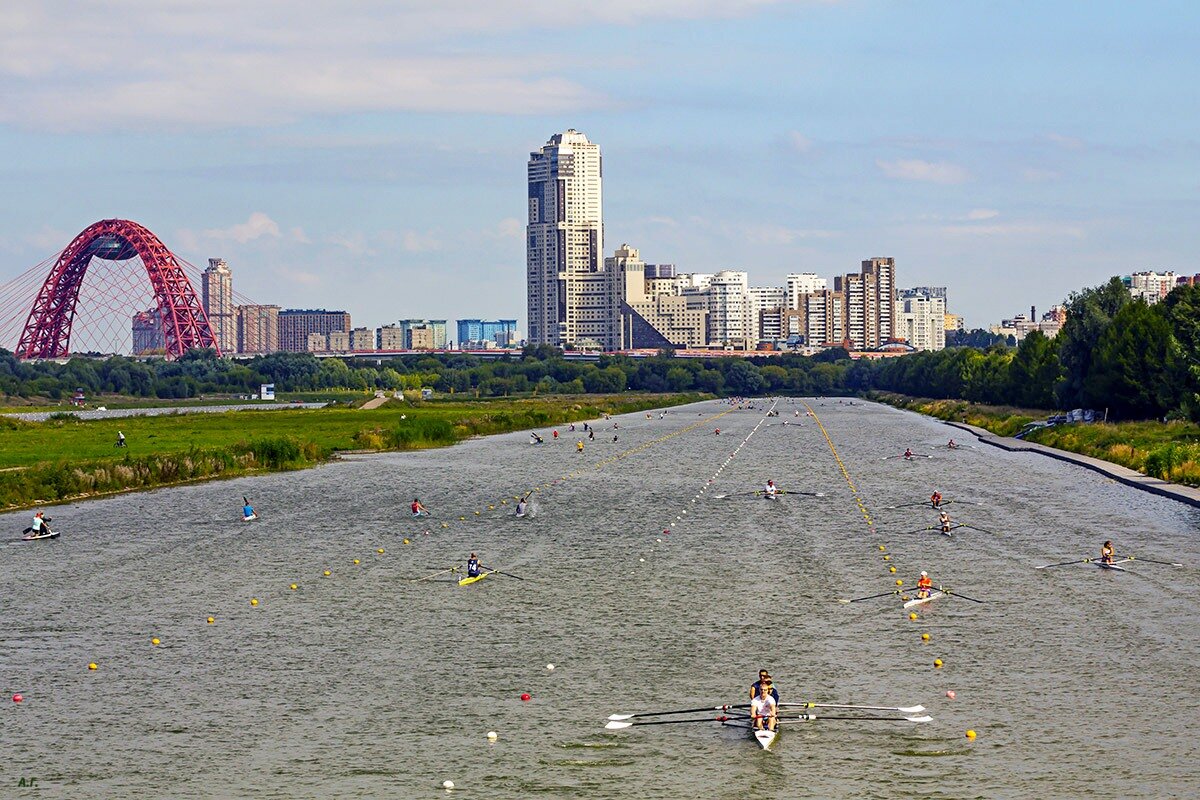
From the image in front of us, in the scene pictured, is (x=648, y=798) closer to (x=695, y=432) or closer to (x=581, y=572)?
(x=581, y=572)

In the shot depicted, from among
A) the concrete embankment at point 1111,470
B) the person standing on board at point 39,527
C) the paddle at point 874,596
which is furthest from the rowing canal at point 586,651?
the concrete embankment at point 1111,470

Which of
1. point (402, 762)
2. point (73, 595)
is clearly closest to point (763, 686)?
point (402, 762)

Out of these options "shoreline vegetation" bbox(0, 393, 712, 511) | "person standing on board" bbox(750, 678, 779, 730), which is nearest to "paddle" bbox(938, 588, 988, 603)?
"person standing on board" bbox(750, 678, 779, 730)

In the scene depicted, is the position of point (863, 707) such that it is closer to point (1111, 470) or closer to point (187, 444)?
point (1111, 470)

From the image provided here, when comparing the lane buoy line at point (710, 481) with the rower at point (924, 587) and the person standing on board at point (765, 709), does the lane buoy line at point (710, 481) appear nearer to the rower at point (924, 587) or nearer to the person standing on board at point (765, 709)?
the rower at point (924, 587)

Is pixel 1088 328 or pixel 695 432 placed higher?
pixel 1088 328

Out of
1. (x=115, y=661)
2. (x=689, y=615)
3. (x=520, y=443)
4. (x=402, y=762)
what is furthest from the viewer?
(x=520, y=443)

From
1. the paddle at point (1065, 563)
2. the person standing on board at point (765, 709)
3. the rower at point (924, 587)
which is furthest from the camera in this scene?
the paddle at point (1065, 563)

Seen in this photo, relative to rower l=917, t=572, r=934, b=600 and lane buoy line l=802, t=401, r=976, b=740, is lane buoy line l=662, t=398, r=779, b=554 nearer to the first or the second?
lane buoy line l=802, t=401, r=976, b=740
